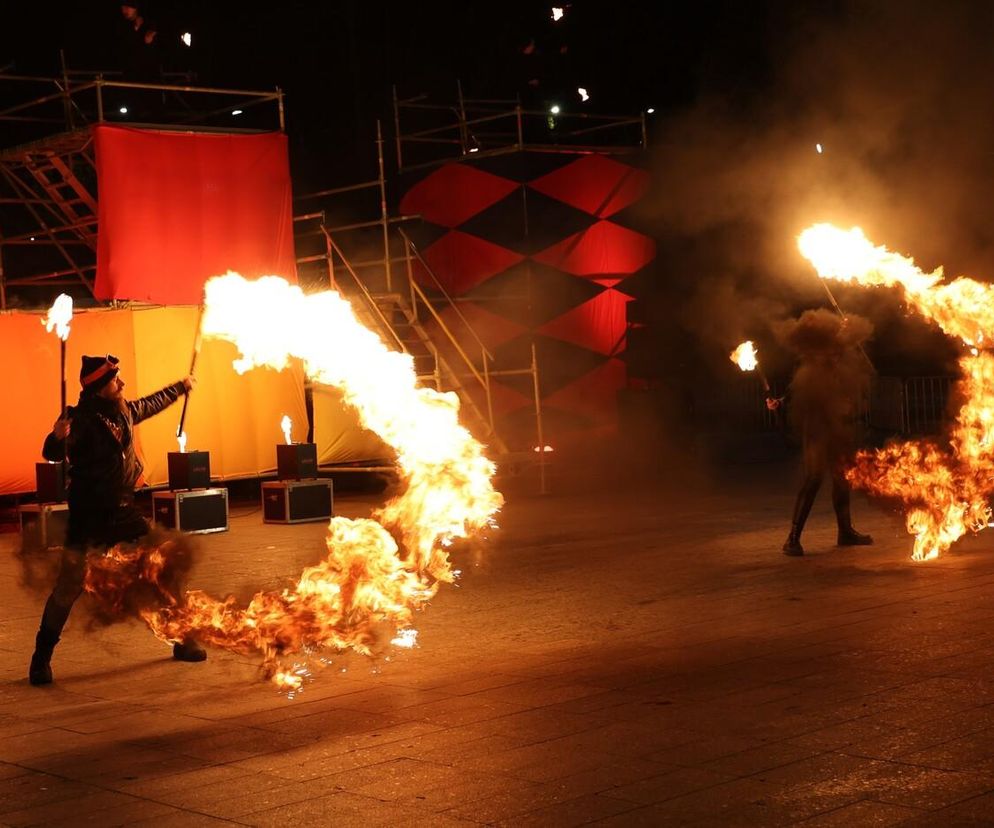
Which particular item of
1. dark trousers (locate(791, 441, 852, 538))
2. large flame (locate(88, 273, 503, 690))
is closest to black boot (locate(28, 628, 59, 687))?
large flame (locate(88, 273, 503, 690))

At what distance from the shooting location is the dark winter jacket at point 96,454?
27.0 ft

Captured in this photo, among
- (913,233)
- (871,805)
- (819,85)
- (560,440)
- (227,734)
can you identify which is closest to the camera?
(871,805)

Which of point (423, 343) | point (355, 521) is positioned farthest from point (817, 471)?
point (423, 343)

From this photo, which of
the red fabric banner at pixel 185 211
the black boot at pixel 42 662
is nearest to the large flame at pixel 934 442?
the black boot at pixel 42 662

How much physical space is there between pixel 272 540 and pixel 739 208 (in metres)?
11.9

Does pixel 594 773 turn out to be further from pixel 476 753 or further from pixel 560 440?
pixel 560 440

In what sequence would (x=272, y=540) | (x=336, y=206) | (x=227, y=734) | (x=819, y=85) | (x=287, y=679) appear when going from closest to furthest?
1. (x=227, y=734)
2. (x=287, y=679)
3. (x=272, y=540)
4. (x=819, y=85)
5. (x=336, y=206)

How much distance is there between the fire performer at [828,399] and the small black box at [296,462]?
702 centimetres

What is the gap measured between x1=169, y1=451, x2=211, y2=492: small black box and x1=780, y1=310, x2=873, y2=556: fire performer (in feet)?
24.8

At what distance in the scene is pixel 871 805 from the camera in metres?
4.95

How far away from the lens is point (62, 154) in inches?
715

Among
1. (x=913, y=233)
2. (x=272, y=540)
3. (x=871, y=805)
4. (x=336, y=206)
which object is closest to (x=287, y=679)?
(x=871, y=805)

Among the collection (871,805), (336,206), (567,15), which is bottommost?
(871,805)

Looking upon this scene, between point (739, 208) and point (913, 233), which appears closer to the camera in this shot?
point (913, 233)
